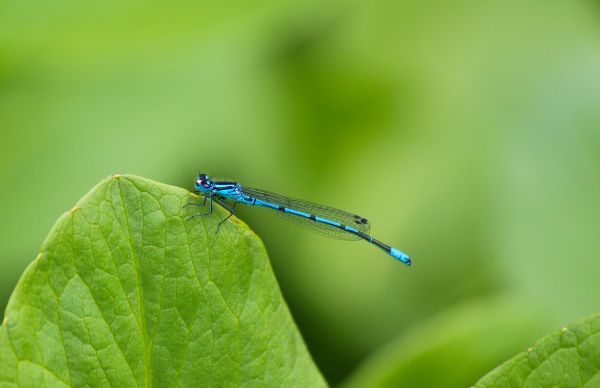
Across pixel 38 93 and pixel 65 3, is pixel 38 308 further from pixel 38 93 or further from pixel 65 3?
pixel 65 3

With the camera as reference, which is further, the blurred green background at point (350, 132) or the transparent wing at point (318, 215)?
the transparent wing at point (318, 215)

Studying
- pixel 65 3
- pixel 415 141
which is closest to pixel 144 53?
pixel 65 3

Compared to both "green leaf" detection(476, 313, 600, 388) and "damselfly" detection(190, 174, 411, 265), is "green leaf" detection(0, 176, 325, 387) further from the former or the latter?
"damselfly" detection(190, 174, 411, 265)

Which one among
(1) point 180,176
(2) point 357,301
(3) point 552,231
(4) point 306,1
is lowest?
(2) point 357,301

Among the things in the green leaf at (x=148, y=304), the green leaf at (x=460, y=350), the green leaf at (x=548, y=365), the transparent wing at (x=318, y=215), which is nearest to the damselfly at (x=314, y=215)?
the transparent wing at (x=318, y=215)

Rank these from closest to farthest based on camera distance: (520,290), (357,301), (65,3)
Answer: (520,290), (357,301), (65,3)

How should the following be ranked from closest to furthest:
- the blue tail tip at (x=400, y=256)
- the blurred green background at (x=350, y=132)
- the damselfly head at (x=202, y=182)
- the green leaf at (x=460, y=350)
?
1. the green leaf at (x=460, y=350)
2. the damselfly head at (x=202, y=182)
3. the blurred green background at (x=350, y=132)
4. the blue tail tip at (x=400, y=256)

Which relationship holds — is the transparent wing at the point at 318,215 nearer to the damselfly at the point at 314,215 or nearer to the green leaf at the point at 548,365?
the damselfly at the point at 314,215
